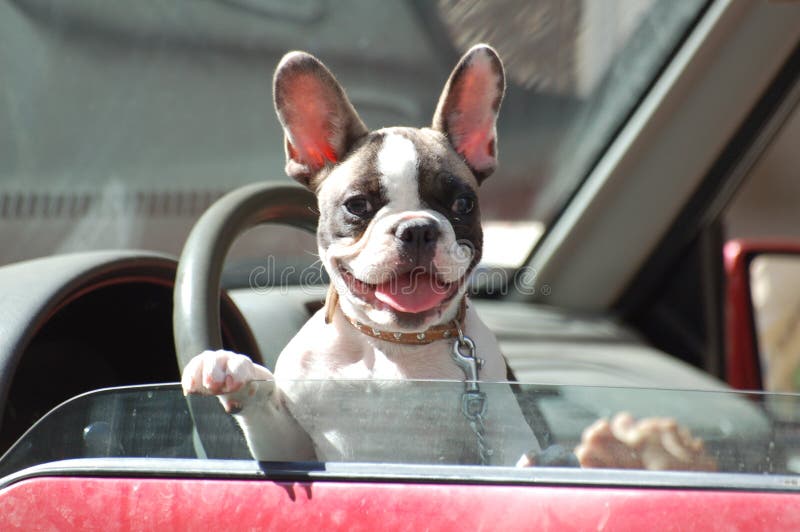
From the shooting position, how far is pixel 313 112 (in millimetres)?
1383

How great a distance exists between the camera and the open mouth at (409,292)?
1.28 meters

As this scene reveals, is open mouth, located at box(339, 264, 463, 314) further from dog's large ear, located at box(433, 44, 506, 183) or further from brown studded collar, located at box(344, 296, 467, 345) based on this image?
dog's large ear, located at box(433, 44, 506, 183)

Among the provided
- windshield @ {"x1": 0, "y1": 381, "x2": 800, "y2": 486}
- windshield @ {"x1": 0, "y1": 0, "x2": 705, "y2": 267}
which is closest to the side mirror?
windshield @ {"x1": 0, "y1": 0, "x2": 705, "y2": 267}

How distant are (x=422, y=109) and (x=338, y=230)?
1.97 metres

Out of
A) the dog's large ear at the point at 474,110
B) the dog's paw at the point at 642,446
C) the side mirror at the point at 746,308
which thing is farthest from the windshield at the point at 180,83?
the dog's paw at the point at 642,446

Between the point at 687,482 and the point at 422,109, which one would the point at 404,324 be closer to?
the point at 687,482

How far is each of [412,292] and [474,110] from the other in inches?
11.0

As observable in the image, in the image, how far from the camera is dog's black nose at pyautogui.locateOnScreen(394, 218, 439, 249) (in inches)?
49.5

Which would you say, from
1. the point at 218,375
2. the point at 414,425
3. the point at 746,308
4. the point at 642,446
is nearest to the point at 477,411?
the point at 414,425

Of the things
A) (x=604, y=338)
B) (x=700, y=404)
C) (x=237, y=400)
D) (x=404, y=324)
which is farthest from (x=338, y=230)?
(x=604, y=338)

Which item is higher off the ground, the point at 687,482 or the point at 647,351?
the point at 687,482

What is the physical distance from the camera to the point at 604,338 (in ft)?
11.5

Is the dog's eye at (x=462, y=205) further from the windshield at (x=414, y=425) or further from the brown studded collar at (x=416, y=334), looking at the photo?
the windshield at (x=414, y=425)

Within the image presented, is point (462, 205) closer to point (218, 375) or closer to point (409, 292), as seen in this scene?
point (409, 292)
